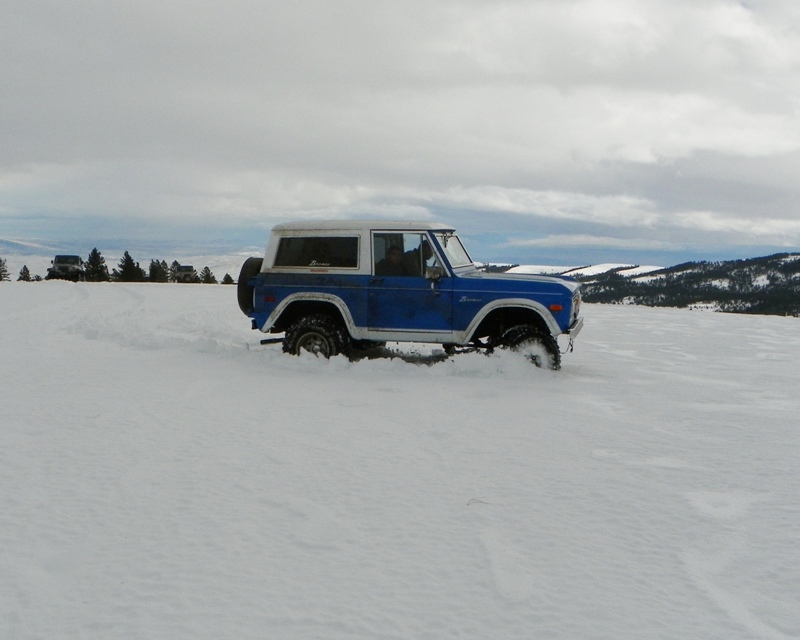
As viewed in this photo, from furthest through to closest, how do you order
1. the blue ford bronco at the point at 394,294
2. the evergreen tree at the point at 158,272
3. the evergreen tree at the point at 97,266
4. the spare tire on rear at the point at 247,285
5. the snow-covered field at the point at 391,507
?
1. the evergreen tree at the point at 158,272
2. the evergreen tree at the point at 97,266
3. the spare tire on rear at the point at 247,285
4. the blue ford bronco at the point at 394,294
5. the snow-covered field at the point at 391,507

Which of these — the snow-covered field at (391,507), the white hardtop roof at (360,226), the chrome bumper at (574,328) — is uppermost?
the white hardtop roof at (360,226)

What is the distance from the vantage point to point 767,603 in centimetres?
288

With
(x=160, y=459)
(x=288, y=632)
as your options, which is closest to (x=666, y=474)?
(x=288, y=632)

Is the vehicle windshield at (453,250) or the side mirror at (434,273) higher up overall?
the vehicle windshield at (453,250)

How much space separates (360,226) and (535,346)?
9.22 ft

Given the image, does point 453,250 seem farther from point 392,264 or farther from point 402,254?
point 392,264

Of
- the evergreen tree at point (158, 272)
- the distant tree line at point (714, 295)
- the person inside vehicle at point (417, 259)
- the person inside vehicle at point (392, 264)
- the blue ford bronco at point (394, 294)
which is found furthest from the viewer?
the distant tree line at point (714, 295)

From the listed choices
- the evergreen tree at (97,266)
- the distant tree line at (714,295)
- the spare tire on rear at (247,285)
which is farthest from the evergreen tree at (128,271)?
the distant tree line at (714,295)

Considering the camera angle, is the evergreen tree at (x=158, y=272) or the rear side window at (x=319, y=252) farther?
the evergreen tree at (x=158, y=272)

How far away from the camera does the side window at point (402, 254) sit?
28.4ft

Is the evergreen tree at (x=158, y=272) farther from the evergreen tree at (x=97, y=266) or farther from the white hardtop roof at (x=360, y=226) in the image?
the white hardtop roof at (x=360, y=226)

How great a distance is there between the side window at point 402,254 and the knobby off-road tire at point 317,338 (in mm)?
968

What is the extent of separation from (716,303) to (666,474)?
7261 inches

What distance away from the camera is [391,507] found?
3.79 meters
